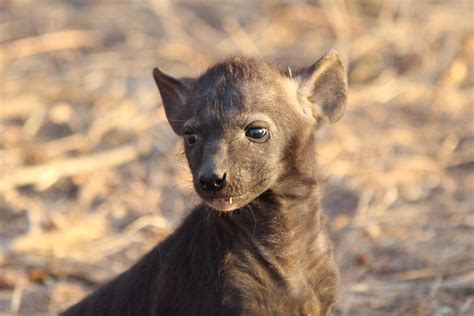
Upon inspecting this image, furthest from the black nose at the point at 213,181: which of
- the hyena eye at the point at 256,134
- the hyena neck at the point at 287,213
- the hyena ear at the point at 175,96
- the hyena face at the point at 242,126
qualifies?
the hyena ear at the point at 175,96

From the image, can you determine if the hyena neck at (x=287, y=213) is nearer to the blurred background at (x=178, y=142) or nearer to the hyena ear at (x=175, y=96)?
the blurred background at (x=178, y=142)

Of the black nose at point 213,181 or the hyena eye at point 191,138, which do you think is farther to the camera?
the hyena eye at point 191,138

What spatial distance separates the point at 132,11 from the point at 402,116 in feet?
13.7

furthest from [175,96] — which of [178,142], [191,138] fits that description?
[178,142]

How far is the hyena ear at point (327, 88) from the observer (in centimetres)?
469

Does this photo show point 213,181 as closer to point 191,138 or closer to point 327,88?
point 191,138

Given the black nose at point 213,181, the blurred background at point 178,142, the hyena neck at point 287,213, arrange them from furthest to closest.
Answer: the blurred background at point 178,142
the hyena neck at point 287,213
the black nose at point 213,181

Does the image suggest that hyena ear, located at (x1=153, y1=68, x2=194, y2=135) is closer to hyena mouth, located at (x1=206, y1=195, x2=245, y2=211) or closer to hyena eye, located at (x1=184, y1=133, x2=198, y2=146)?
hyena eye, located at (x1=184, y1=133, x2=198, y2=146)

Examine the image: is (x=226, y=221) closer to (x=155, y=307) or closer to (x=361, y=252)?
(x=155, y=307)

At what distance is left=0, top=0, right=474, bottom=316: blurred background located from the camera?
22.0 ft

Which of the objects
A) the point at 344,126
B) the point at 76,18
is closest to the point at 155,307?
the point at 344,126

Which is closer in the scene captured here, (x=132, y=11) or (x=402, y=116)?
(x=402, y=116)

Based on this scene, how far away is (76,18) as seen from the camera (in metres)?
12.1

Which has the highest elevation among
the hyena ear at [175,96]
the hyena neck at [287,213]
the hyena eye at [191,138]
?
the hyena ear at [175,96]
